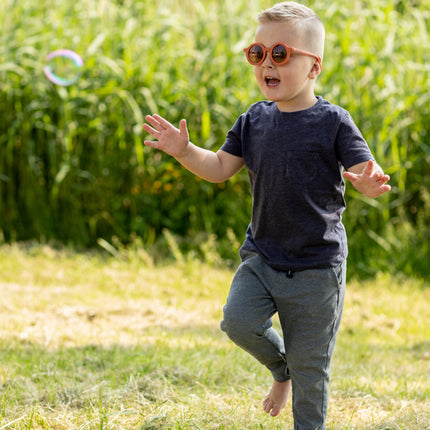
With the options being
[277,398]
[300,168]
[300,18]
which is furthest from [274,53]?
[277,398]

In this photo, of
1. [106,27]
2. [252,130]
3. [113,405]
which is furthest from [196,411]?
[106,27]

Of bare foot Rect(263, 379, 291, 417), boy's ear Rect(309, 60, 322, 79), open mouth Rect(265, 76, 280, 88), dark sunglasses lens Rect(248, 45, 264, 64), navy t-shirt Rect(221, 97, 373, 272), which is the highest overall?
dark sunglasses lens Rect(248, 45, 264, 64)

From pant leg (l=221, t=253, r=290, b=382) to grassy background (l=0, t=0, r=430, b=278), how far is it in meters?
2.78

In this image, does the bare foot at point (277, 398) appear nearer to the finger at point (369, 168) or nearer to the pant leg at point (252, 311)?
the pant leg at point (252, 311)

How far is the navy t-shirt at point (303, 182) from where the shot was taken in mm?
2258

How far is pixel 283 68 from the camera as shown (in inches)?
88.2

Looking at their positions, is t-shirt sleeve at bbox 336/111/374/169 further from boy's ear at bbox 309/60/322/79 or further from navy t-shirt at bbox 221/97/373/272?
boy's ear at bbox 309/60/322/79

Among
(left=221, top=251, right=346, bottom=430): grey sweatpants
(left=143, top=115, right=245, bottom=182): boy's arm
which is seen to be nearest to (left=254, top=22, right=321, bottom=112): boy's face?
(left=143, top=115, right=245, bottom=182): boy's arm

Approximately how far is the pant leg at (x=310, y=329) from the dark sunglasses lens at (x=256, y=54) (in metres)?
0.72

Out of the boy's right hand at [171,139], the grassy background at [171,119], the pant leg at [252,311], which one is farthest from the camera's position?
the grassy background at [171,119]

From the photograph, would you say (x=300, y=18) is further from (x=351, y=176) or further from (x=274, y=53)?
(x=351, y=176)

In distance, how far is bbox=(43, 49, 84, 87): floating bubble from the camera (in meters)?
5.02

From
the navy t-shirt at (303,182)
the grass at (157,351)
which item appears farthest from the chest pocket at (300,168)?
the grass at (157,351)

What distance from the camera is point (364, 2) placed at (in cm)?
615
